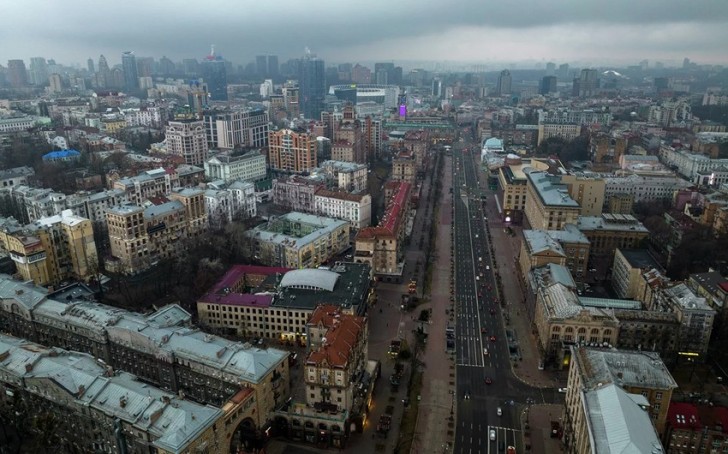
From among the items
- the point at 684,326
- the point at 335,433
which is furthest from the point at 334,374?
the point at 684,326

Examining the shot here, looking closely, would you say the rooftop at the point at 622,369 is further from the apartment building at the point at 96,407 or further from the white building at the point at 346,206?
the white building at the point at 346,206

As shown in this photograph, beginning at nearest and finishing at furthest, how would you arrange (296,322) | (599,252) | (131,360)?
(131,360) < (296,322) < (599,252)

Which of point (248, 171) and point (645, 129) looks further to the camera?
point (645, 129)

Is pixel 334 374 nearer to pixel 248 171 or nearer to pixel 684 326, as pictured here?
pixel 684 326

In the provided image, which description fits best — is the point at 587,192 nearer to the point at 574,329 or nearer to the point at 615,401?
the point at 574,329

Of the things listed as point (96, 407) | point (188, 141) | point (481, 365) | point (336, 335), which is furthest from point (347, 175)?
point (96, 407)

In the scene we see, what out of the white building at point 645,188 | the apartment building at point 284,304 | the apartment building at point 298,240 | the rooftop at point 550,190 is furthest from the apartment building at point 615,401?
the white building at point 645,188
